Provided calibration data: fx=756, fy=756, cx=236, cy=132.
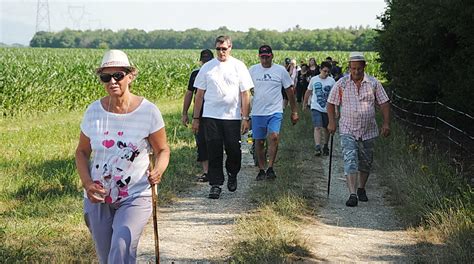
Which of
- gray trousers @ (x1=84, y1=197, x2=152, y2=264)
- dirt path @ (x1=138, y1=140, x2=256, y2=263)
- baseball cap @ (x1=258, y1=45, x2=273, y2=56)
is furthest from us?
baseball cap @ (x1=258, y1=45, x2=273, y2=56)

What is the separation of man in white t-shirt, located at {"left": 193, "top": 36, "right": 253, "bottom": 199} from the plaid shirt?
1.21 m

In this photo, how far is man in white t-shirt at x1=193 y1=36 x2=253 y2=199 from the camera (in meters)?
9.22

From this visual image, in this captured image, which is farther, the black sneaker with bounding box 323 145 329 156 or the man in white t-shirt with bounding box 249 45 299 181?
the black sneaker with bounding box 323 145 329 156

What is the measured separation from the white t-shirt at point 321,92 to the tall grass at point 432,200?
1829 mm

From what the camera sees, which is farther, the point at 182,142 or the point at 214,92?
the point at 182,142

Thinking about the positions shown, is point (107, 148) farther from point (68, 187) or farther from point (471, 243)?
point (68, 187)

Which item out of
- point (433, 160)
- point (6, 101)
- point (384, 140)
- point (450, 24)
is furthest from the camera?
point (6, 101)

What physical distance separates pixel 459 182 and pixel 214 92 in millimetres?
3128

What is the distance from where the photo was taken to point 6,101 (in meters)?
20.7

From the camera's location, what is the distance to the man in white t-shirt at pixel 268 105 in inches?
420

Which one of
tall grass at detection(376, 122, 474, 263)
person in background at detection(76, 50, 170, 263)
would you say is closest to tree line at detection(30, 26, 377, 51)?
tall grass at detection(376, 122, 474, 263)

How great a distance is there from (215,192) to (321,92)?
488 cm

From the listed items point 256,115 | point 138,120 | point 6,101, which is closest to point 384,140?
point 256,115

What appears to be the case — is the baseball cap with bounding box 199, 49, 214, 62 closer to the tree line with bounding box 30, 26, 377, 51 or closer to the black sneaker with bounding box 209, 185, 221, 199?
the black sneaker with bounding box 209, 185, 221, 199
